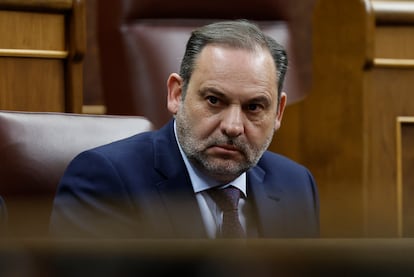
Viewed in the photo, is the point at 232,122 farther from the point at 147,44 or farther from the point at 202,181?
the point at 147,44

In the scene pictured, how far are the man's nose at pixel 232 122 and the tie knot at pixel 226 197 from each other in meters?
0.04

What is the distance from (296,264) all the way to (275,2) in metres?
0.86

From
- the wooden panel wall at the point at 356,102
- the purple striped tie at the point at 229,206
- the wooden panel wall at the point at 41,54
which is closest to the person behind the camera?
the purple striped tie at the point at 229,206

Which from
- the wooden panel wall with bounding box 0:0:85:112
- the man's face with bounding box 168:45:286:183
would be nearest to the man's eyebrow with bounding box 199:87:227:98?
the man's face with bounding box 168:45:286:183

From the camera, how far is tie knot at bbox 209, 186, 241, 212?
51cm

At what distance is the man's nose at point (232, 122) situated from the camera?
52 cm

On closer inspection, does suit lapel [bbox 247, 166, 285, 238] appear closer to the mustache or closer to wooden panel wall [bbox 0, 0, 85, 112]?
the mustache

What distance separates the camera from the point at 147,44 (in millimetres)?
883

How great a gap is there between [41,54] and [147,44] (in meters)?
0.17

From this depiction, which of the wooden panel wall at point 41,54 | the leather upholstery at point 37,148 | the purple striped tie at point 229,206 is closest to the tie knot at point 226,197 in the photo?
the purple striped tie at point 229,206

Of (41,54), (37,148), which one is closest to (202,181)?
(37,148)

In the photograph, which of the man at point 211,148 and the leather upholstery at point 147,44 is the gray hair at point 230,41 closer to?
the man at point 211,148

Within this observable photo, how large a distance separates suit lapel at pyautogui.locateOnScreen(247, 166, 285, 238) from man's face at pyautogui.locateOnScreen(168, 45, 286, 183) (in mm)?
37

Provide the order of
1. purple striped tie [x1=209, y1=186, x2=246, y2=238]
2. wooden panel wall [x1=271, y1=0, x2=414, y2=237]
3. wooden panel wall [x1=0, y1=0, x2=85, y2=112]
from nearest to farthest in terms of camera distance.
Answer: purple striped tie [x1=209, y1=186, x2=246, y2=238] < wooden panel wall [x1=0, y1=0, x2=85, y2=112] < wooden panel wall [x1=271, y1=0, x2=414, y2=237]
